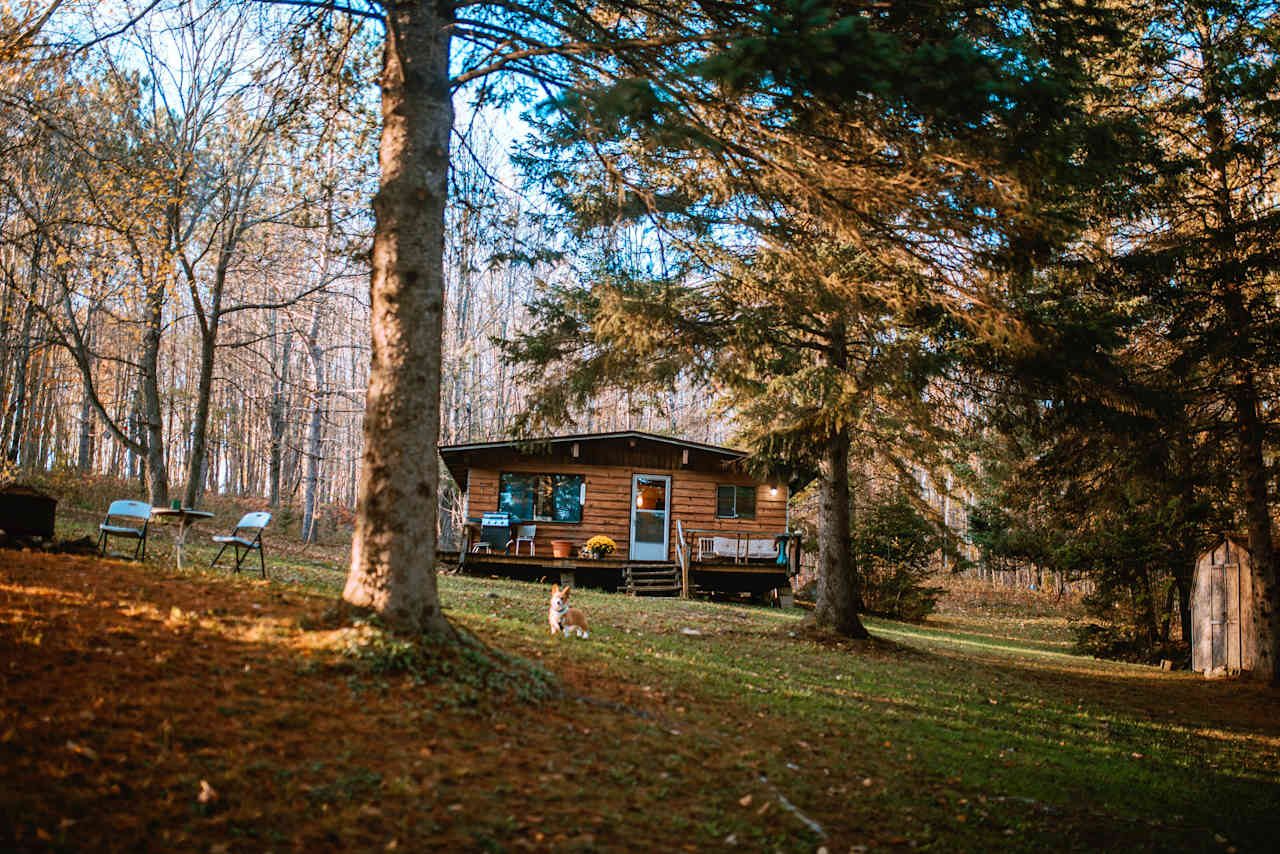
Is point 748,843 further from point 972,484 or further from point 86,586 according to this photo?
point 972,484

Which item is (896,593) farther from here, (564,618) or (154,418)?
(154,418)

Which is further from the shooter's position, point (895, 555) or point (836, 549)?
point (895, 555)

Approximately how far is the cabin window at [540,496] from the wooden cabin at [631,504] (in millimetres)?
28

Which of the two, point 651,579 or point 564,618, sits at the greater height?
point 564,618

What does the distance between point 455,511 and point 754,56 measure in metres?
28.7

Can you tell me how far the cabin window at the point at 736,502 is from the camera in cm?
2217

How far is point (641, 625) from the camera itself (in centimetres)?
1098

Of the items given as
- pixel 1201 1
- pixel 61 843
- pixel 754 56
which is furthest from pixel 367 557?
pixel 1201 1

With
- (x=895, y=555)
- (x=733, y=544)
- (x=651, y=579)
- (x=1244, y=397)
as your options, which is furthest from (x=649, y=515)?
(x=1244, y=397)

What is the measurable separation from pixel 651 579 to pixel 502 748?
15689 mm

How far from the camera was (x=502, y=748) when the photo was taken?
14.1ft

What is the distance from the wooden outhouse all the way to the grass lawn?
4.91 m

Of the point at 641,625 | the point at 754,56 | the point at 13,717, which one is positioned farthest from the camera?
the point at 641,625

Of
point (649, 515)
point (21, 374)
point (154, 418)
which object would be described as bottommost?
point (649, 515)
